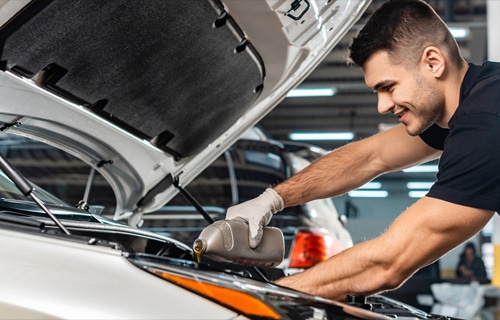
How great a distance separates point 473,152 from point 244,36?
88 cm

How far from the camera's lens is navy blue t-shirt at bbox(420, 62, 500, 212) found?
1.92 metres

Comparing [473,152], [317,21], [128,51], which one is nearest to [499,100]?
[473,152]

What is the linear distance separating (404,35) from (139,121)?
101 cm

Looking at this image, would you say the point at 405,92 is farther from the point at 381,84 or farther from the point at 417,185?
the point at 417,185

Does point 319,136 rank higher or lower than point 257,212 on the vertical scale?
higher

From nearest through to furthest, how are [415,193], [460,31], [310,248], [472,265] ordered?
[310,248], [460,31], [472,265], [415,193]

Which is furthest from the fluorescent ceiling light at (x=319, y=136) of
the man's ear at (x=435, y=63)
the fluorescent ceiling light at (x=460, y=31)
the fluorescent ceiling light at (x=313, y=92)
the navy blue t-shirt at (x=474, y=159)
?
the navy blue t-shirt at (x=474, y=159)

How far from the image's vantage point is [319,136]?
16312 mm

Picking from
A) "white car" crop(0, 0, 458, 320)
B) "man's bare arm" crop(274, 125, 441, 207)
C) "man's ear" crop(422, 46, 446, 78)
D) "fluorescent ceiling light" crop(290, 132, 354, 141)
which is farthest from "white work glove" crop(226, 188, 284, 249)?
"fluorescent ceiling light" crop(290, 132, 354, 141)

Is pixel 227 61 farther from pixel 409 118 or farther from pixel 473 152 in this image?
pixel 473 152

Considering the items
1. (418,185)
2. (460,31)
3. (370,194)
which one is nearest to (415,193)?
(418,185)

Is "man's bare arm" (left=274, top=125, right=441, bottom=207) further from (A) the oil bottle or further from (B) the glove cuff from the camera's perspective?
(A) the oil bottle

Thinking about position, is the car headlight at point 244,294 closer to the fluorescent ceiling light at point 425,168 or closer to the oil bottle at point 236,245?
the oil bottle at point 236,245

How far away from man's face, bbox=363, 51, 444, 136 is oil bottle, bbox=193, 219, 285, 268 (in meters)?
0.58
